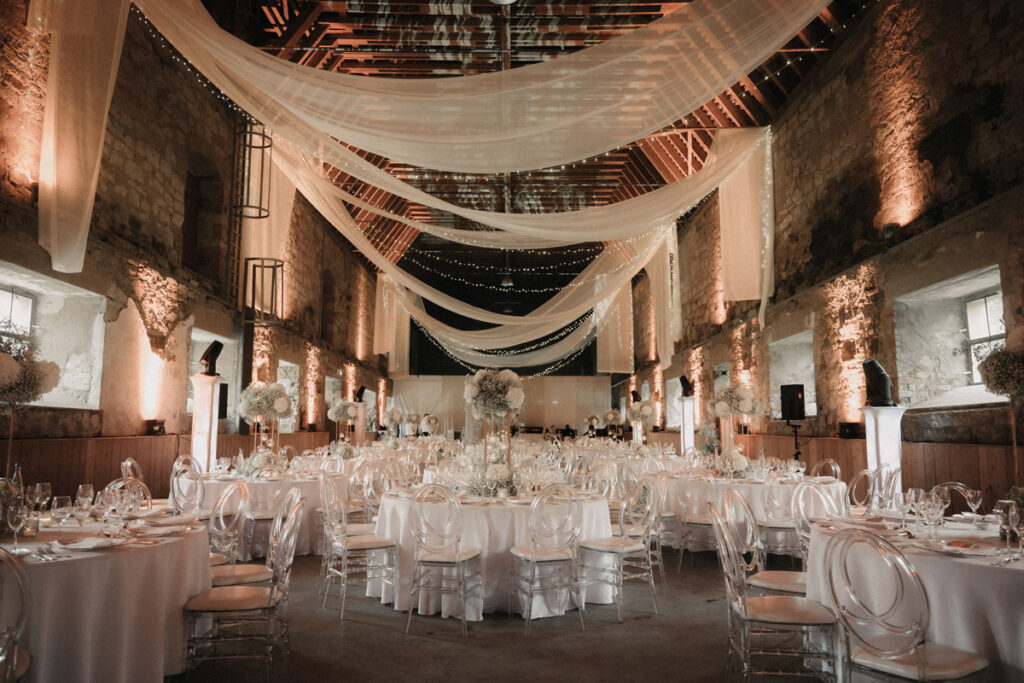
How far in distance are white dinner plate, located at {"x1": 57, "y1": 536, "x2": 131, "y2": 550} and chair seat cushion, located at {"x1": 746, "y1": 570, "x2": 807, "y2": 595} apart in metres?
3.18

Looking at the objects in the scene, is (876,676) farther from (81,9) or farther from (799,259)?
(799,259)

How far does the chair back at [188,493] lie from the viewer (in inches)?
209

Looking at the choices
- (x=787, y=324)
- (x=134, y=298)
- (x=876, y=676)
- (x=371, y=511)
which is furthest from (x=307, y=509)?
(x=787, y=324)

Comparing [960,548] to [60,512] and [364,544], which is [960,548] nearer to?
[364,544]

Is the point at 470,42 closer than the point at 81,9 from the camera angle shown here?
No

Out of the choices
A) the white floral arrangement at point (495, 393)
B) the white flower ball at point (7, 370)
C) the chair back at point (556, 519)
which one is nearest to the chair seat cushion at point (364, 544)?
the chair back at point (556, 519)

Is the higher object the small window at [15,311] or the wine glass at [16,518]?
the small window at [15,311]

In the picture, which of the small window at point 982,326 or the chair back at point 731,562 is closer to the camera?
the chair back at point 731,562

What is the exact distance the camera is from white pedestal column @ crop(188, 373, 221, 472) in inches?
316

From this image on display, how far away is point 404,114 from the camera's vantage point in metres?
Result: 3.97

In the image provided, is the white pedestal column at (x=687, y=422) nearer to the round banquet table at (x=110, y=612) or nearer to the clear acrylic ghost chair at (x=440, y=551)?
the clear acrylic ghost chair at (x=440, y=551)

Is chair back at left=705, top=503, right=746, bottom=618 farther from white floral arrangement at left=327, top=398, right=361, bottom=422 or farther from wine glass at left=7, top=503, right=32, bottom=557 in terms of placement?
white floral arrangement at left=327, top=398, right=361, bottom=422

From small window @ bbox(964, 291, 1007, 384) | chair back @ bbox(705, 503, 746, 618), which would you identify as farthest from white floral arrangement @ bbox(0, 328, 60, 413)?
small window @ bbox(964, 291, 1007, 384)

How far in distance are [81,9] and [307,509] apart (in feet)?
15.5
